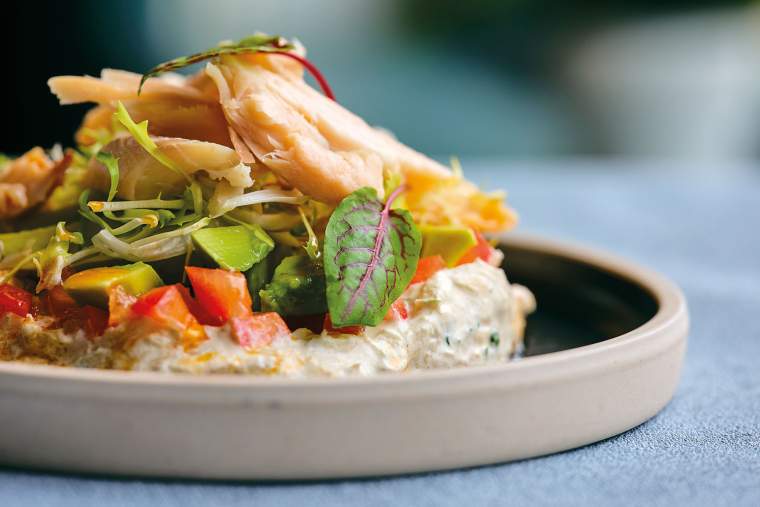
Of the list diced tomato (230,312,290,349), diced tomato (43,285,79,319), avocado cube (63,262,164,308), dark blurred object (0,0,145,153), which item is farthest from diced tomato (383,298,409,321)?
dark blurred object (0,0,145,153)

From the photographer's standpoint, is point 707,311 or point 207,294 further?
point 707,311

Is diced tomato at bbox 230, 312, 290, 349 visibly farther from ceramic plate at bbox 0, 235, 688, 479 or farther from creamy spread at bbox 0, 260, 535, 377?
ceramic plate at bbox 0, 235, 688, 479

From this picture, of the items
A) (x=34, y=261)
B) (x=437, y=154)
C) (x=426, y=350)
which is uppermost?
(x=34, y=261)

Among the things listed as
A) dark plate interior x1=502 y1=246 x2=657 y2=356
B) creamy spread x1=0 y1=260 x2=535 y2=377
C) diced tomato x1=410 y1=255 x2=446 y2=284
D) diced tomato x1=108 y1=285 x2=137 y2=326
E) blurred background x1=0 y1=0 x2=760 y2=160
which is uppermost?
diced tomato x1=108 y1=285 x2=137 y2=326

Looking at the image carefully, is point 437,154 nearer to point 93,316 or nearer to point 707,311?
point 707,311

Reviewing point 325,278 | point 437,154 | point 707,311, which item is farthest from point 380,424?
point 437,154

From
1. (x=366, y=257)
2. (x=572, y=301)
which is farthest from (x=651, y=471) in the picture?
(x=572, y=301)

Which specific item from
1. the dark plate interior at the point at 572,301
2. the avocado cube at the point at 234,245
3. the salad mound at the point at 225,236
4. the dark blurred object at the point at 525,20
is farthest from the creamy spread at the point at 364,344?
the dark blurred object at the point at 525,20
